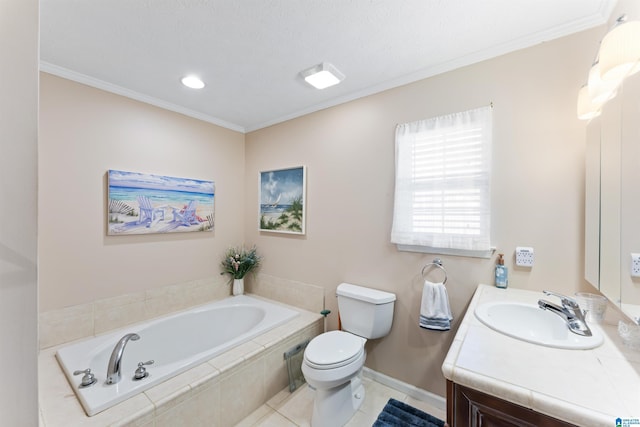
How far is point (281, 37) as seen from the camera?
1587 mm

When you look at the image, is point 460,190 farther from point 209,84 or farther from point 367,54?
point 209,84

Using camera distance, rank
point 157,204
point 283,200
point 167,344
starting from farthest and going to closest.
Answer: point 283,200, point 157,204, point 167,344

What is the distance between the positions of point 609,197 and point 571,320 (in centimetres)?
59

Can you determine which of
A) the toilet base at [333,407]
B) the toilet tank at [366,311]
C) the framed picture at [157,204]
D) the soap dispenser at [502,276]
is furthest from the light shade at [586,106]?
the framed picture at [157,204]

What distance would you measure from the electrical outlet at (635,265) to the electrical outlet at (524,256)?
0.56 meters

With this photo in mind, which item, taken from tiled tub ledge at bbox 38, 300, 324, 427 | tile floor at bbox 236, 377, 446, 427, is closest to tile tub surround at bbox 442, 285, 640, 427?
tile floor at bbox 236, 377, 446, 427

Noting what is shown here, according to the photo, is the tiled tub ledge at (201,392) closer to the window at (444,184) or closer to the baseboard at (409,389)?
the baseboard at (409,389)

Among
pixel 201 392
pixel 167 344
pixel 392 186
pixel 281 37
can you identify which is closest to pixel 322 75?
pixel 281 37

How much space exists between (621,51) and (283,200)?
243cm

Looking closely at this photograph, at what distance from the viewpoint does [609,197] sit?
1.21 metres

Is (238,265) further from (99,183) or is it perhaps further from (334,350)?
(334,350)

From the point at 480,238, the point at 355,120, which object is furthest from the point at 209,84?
the point at 480,238

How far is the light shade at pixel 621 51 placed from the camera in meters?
0.97

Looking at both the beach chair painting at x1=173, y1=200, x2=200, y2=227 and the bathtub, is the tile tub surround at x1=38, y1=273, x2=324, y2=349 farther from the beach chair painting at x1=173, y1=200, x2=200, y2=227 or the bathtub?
the beach chair painting at x1=173, y1=200, x2=200, y2=227
